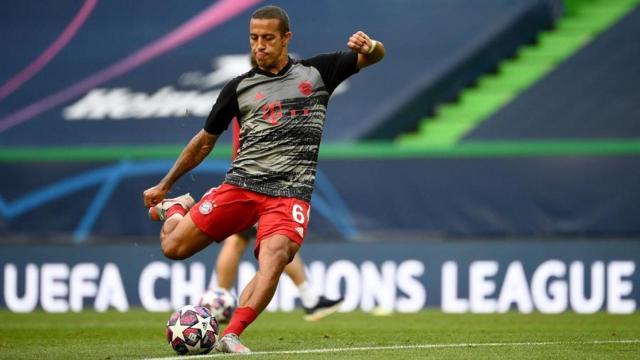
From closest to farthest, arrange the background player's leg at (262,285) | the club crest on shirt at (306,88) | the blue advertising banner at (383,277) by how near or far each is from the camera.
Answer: the background player's leg at (262,285) < the club crest on shirt at (306,88) < the blue advertising banner at (383,277)

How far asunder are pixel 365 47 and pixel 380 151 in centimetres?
649

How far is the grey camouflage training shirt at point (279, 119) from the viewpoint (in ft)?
26.7

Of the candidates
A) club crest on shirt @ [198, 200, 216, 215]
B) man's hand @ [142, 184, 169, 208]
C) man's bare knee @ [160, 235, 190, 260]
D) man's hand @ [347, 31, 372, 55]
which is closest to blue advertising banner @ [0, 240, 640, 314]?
man's hand @ [142, 184, 169, 208]

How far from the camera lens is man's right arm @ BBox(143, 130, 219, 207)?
27.1 ft

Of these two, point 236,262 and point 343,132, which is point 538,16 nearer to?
point 343,132

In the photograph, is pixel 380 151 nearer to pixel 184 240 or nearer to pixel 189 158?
pixel 189 158

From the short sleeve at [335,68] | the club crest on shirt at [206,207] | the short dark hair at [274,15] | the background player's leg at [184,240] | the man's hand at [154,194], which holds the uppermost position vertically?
the short dark hair at [274,15]

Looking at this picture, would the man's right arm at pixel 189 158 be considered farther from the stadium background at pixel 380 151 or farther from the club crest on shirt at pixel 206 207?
the stadium background at pixel 380 151

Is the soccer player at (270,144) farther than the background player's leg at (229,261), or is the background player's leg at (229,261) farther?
the background player's leg at (229,261)

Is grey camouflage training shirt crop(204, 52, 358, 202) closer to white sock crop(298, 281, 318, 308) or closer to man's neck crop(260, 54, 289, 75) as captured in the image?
man's neck crop(260, 54, 289, 75)

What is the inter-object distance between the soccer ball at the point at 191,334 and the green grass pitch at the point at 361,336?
0.14m

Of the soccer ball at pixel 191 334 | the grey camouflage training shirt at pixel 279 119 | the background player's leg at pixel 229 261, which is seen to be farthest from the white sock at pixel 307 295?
the soccer ball at pixel 191 334

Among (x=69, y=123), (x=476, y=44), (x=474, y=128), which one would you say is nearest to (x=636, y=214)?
(x=474, y=128)

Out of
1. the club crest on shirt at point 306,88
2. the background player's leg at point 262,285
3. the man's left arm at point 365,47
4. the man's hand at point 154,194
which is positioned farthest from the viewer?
the man's hand at point 154,194
